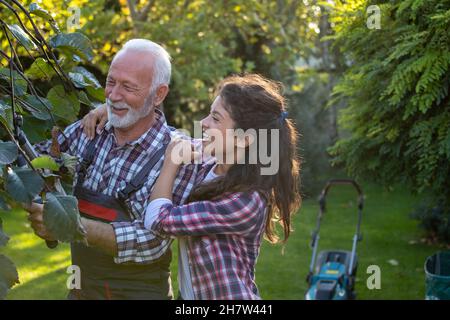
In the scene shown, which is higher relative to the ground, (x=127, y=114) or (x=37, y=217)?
(x=127, y=114)

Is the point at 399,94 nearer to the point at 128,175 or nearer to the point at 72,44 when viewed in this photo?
the point at 128,175

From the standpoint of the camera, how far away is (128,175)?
3.01 meters

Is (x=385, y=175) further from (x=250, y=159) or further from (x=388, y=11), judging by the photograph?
(x=250, y=159)

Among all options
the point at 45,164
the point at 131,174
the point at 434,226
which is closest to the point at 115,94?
the point at 131,174

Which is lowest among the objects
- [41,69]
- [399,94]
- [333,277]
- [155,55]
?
[333,277]

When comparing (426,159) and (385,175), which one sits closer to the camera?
(426,159)

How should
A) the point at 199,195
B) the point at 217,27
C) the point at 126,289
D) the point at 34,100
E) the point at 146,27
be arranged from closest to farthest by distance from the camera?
the point at 34,100, the point at 199,195, the point at 126,289, the point at 146,27, the point at 217,27

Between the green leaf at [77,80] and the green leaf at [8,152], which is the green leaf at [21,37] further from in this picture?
the green leaf at [8,152]

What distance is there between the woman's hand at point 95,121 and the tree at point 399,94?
6.70 ft

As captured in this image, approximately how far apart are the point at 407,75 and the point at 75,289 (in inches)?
98.9

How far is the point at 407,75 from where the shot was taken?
15.2 ft

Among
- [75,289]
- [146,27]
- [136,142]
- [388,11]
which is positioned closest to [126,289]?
[75,289]

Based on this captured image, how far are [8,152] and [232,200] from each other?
836 millimetres

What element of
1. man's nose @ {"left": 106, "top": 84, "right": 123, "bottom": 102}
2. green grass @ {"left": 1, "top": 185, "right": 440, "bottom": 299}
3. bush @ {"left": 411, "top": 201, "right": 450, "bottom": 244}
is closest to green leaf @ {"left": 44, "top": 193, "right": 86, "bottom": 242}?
man's nose @ {"left": 106, "top": 84, "right": 123, "bottom": 102}
